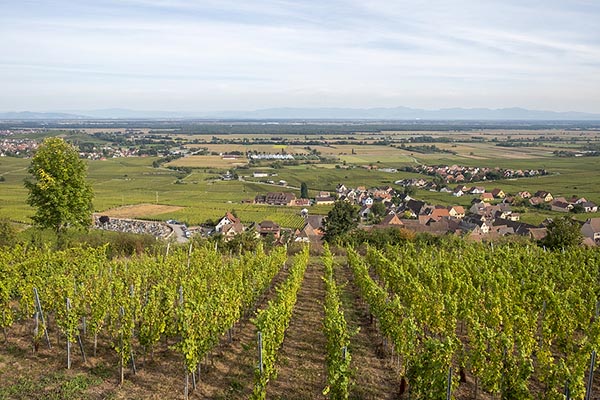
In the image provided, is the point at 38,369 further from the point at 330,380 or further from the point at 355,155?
the point at 355,155

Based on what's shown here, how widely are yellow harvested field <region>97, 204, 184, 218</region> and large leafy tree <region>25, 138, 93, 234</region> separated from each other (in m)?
43.0

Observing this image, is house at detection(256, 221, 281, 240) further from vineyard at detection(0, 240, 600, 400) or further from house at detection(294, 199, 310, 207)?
vineyard at detection(0, 240, 600, 400)

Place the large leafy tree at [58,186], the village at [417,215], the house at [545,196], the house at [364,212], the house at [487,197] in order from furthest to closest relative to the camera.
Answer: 1. the house at [487,197]
2. the house at [545,196]
3. the house at [364,212]
4. the village at [417,215]
5. the large leafy tree at [58,186]

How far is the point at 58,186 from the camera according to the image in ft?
77.3

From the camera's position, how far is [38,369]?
12.2 m

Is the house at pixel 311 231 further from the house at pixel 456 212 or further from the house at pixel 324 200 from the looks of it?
the house at pixel 456 212

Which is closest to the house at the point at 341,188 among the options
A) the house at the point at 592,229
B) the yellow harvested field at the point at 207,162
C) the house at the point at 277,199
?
the house at the point at 277,199

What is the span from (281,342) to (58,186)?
52.3 feet

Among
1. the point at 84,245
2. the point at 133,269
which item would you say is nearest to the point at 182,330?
the point at 133,269

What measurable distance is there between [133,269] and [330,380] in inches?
467

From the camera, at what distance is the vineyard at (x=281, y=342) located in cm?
1052

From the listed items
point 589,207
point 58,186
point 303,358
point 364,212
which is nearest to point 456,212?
point 364,212

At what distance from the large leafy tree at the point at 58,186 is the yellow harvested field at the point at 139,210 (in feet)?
141

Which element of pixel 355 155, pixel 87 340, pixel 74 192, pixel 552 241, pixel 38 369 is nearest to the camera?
pixel 38 369
